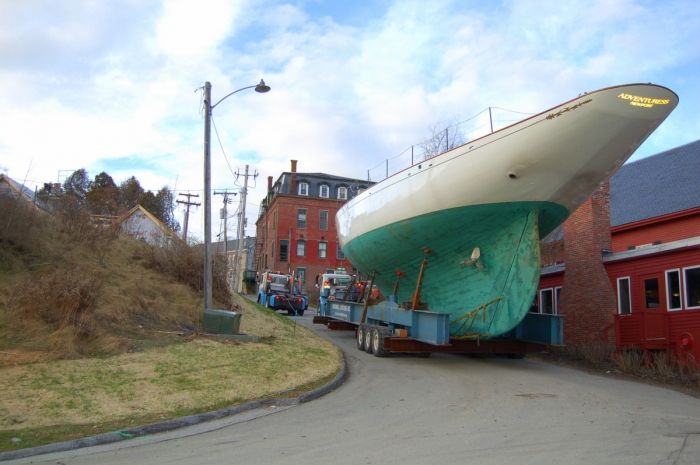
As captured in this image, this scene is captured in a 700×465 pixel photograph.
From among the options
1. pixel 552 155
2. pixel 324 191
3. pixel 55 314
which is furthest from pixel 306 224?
pixel 552 155

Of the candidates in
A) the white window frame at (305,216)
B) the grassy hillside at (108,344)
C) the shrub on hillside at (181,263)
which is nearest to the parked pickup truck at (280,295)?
the shrub on hillside at (181,263)

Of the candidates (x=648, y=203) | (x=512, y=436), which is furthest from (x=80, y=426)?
(x=648, y=203)

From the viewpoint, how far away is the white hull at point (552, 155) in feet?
34.0

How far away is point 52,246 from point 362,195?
9252 millimetres

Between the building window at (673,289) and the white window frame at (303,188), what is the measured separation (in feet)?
155

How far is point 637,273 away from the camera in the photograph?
1530 centimetres

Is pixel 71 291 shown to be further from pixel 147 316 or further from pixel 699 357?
pixel 699 357

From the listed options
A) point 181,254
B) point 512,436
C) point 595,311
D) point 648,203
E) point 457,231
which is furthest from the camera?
point 648,203

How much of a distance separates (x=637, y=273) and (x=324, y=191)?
4674 cm

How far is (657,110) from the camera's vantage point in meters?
10.5

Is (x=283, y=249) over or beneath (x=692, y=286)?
over

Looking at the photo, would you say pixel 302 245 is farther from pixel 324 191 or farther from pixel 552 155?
pixel 552 155

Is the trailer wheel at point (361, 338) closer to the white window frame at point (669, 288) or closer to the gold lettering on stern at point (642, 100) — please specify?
the white window frame at point (669, 288)

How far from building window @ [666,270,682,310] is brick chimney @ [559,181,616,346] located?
5.58 ft
